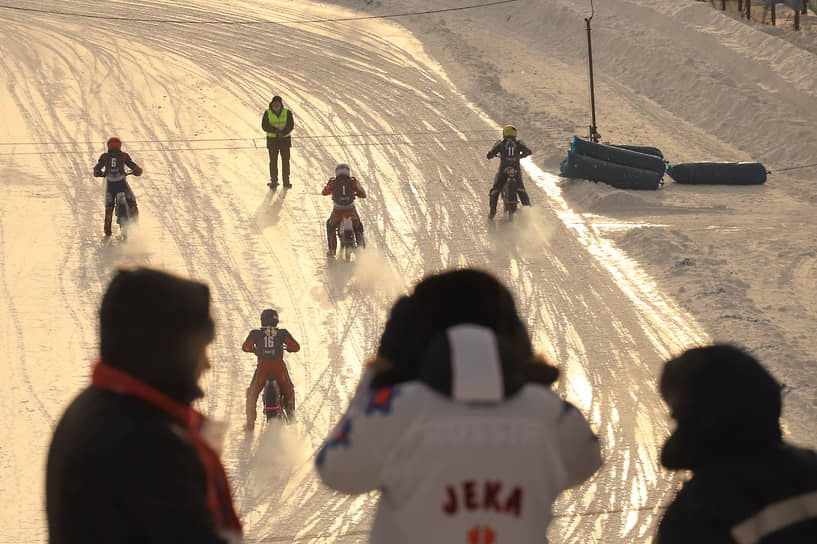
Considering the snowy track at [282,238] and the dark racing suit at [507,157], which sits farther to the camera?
the dark racing suit at [507,157]

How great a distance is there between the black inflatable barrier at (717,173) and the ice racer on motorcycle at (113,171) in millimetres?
9405

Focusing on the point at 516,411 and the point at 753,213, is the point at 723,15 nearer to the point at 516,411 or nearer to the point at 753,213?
the point at 753,213

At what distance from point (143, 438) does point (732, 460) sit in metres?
1.57

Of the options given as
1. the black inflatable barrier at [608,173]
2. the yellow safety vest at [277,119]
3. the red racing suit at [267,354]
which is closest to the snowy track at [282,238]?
the red racing suit at [267,354]

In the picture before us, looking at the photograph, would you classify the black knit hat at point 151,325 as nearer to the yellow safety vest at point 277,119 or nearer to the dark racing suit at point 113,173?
the dark racing suit at point 113,173

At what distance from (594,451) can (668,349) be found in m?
9.07

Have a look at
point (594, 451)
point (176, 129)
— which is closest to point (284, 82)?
point (176, 129)

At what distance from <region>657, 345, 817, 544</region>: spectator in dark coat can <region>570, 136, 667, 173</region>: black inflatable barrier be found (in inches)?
624

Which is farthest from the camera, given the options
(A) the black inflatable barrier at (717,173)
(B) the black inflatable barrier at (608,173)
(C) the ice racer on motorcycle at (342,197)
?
(A) the black inflatable barrier at (717,173)

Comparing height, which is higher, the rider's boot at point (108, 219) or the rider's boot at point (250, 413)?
the rider's boot at point (108, 219)

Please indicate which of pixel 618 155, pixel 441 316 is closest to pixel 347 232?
pixel 618 155

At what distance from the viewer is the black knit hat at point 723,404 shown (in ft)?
9.59

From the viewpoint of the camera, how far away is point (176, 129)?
21375mm

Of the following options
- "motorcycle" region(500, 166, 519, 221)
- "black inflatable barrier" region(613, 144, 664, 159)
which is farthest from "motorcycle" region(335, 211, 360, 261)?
"black inflatable barrier" region(613, 144, 664, 159)
